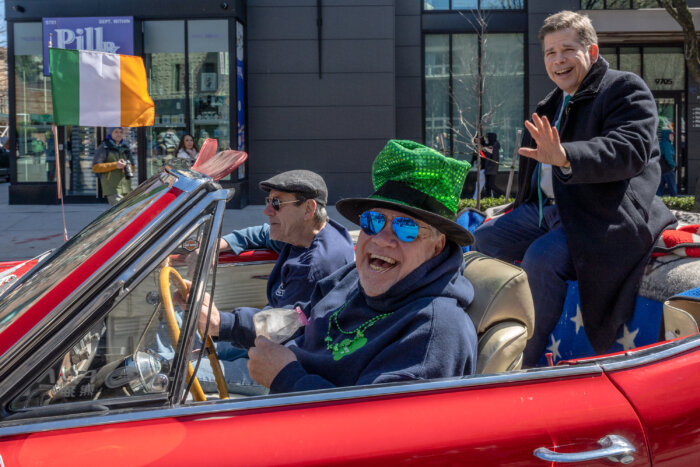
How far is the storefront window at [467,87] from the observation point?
17094 mm

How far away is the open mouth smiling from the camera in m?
2.29

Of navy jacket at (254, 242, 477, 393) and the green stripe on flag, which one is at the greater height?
the green stripe on flag

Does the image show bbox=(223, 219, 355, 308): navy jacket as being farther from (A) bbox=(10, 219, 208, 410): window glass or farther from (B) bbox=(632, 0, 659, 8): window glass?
(B) bbox=(632, 0, 659, 8): window glass

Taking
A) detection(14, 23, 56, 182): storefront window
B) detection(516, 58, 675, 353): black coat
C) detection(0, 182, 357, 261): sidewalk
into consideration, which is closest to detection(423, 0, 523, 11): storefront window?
detection(0, 182, 357, 261): sidewalk

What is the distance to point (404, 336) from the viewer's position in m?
2.12

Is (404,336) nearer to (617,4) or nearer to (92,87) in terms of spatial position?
(92,87)

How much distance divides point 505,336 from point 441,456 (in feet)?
2.13

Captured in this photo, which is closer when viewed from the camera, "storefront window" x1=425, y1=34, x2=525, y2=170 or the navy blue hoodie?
the navy blue hoodie

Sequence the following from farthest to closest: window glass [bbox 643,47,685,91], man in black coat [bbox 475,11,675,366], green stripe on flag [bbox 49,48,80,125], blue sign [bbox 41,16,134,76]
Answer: window glass [bbox 643,47,685,91]
blue sign [bbox 41,16,134,76]
green stripe on flag [bbox 49,48,80,125]
man in black coat [bbox 475,11,675,366]

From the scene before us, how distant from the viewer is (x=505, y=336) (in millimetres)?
2123

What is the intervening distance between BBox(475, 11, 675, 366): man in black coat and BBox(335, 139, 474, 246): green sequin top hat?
361 millimetres

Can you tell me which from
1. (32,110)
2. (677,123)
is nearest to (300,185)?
(32,110)

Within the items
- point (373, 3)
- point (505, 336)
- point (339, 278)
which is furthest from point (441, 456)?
point (373, 3)

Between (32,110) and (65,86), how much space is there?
450 inches
